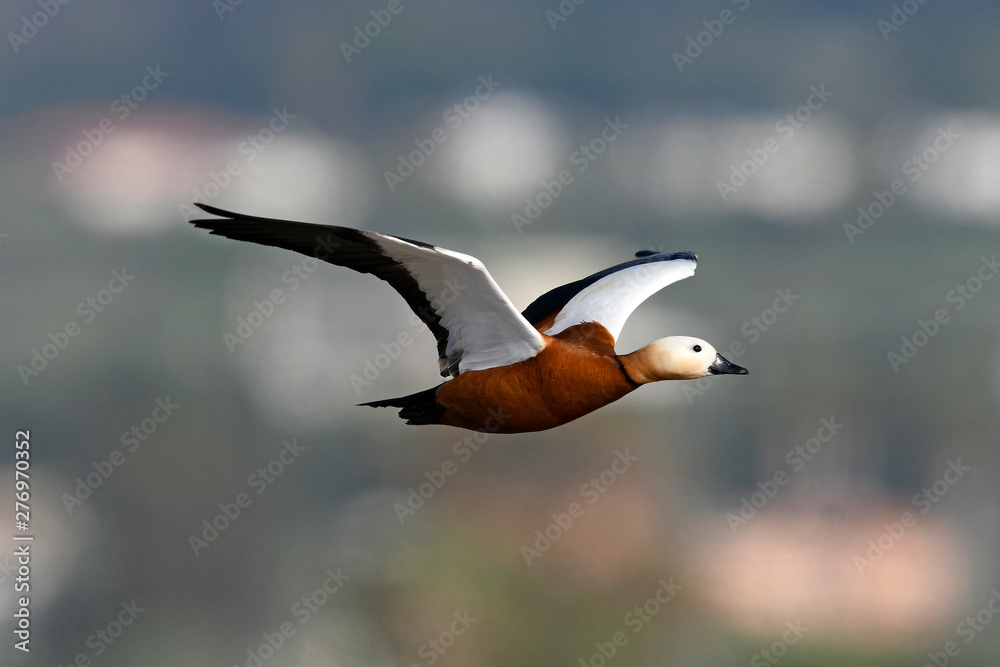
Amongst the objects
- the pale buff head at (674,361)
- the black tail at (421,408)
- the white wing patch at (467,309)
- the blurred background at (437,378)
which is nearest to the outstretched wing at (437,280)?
the white wing patch at (467,309)

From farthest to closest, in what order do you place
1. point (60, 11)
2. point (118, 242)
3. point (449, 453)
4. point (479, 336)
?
1. point (60, 11)
2. point (118, 242)
3. point (449, 453)
4. point (479, 336)

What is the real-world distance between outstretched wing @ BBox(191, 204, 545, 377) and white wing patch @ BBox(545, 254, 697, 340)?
0.48 metres

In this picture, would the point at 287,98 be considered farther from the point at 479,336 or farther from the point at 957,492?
the point at 479,336

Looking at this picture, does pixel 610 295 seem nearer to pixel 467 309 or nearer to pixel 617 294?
pixel 617 294

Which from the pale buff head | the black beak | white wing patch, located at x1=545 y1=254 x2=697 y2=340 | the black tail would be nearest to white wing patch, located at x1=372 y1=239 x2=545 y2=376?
the black tail

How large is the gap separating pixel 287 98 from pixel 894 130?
2593 cm

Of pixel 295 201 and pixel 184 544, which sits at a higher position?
pixel 295 201

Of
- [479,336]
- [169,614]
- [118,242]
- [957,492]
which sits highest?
[479,336]

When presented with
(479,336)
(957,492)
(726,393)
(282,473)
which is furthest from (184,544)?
(479,336)

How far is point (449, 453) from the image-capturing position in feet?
85.8

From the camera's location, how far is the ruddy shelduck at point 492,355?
13.0 ft

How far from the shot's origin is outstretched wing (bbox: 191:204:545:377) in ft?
12.3

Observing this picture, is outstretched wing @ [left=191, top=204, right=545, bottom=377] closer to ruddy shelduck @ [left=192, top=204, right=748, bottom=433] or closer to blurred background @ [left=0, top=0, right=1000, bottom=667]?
ruddy shelduck @ [left=192, top=204, right=748, bottom=433]

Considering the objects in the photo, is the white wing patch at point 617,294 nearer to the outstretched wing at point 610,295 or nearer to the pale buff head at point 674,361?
the outstretched wing at point 610,295
